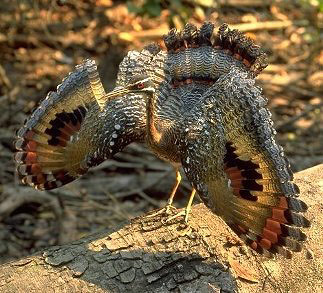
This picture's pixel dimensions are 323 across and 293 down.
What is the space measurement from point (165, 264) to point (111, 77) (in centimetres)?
527

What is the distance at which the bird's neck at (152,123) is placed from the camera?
11.3 feet

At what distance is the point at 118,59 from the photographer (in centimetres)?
857

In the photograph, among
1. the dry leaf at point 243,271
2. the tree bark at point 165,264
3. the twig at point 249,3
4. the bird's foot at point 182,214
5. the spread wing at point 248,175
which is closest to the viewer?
the spread wing at point 248,175

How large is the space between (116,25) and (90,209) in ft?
10.8

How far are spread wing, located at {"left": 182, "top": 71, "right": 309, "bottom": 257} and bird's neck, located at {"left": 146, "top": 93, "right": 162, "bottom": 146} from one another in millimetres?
375

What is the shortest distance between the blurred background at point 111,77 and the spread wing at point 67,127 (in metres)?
2.26

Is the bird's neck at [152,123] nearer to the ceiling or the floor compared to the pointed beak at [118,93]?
nearer to the floor

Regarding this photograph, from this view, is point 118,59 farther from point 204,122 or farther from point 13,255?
point 204,122

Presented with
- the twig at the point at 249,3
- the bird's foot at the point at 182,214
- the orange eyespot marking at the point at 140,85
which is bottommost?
the bird's foot at the point at 182,214

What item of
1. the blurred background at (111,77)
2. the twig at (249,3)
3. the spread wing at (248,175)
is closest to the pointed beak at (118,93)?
the spread wing at (248,175)

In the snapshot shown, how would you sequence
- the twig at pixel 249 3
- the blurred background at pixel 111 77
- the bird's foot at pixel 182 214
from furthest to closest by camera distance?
the twig at pixel 249 3
the blurred background at pixel 111 77
the bird's foot at pixel 182 214

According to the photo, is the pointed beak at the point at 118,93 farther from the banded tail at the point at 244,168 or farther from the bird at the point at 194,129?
the banded tail at the point at 244,168

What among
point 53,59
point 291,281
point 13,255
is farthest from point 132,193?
point 291,281

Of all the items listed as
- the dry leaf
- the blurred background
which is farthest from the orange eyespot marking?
the blurred background
